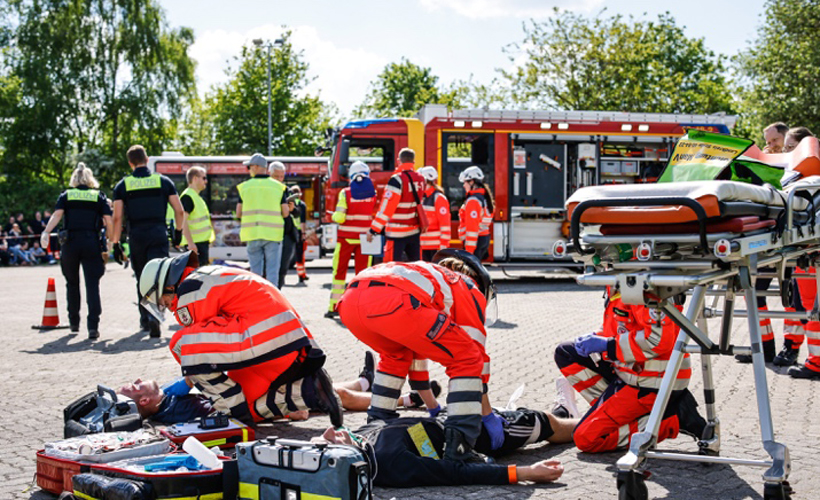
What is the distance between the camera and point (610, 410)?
513cm

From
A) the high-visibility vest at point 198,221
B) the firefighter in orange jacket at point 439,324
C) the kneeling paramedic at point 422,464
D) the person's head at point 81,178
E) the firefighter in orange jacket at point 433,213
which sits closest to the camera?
the kneeling paramedic at point 422,464

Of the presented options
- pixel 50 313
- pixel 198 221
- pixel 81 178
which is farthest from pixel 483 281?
pixel 50 313

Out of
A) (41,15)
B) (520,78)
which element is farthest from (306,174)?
(41,15)

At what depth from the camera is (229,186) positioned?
78.4 feet

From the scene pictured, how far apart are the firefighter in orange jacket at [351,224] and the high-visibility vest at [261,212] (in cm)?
81

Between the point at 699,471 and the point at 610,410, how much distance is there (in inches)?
23.0

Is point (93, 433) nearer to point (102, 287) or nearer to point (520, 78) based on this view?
point (102, 287)

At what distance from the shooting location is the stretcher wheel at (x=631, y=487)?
3.92 m

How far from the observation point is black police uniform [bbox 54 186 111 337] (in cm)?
1027

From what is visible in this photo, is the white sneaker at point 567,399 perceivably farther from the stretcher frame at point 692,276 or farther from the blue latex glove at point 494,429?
the stretcher frame at point 692,276

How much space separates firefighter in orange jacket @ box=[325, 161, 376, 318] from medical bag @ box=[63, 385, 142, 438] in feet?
20.5

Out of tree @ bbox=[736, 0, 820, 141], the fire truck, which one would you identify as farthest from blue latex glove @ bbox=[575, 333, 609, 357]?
tree @ bbox=[736, 0, 820, 141]

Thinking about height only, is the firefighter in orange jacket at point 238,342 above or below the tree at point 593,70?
below

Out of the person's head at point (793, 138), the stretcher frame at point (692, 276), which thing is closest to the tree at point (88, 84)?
the person's head at point (793, 138)
